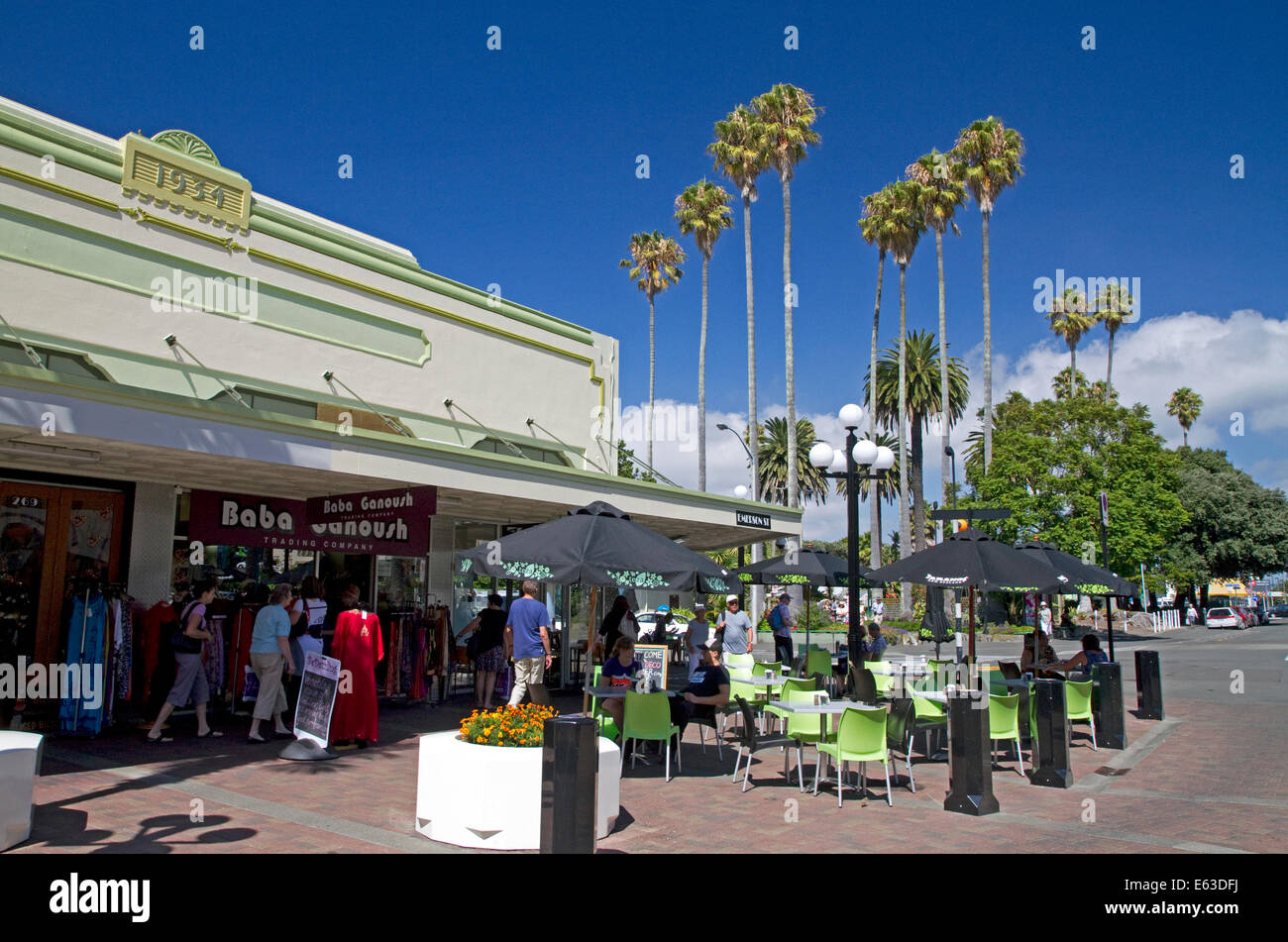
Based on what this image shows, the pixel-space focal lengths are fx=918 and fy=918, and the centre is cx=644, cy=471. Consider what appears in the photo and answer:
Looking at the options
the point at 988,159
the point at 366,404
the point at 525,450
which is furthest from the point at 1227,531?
the point at 366,404

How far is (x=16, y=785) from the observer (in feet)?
19.4

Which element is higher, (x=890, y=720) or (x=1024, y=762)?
(x=890, y=720)

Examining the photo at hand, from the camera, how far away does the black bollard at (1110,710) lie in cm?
1145

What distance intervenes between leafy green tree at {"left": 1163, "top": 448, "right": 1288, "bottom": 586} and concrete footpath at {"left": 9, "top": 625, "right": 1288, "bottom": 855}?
173ft

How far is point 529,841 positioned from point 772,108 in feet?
112

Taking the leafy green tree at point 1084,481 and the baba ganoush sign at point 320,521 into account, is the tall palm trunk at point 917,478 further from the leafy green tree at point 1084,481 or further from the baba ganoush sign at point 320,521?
the baba ganoush sign at point 320,521

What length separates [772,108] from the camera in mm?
35750

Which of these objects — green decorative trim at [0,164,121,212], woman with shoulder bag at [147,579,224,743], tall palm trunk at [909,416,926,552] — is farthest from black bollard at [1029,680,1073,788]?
tall palm trunk at [909,416,926,552]

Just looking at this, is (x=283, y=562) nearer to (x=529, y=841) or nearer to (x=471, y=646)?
(x=471, y=646)

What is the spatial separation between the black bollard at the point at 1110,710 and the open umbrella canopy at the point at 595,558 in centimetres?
558

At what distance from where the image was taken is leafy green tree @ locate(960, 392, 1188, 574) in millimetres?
35438

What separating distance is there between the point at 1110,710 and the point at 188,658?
1094 cm

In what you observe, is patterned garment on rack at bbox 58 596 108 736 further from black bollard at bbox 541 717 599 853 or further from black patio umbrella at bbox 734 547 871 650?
black patio umbrella at bbox 734 547 871 650
